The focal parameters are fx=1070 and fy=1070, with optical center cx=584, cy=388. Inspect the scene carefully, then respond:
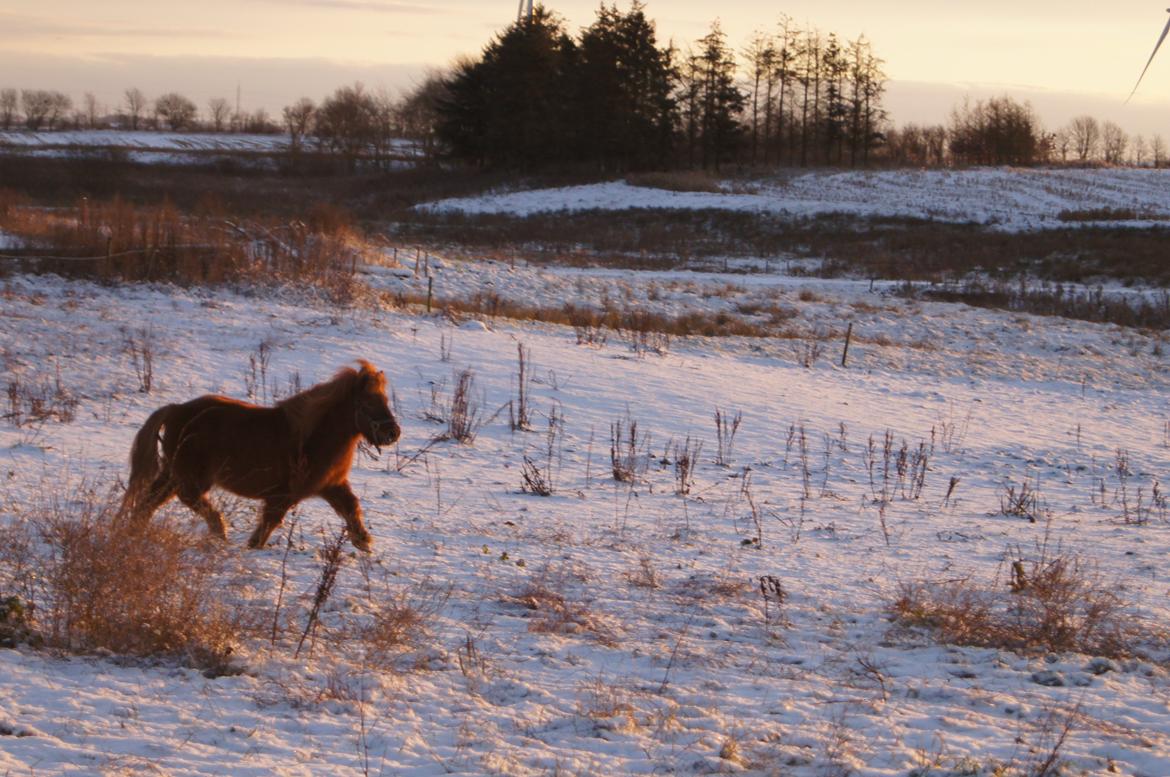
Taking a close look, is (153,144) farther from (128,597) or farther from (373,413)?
(128,597)

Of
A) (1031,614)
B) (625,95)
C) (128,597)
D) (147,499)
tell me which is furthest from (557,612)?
(625,95)

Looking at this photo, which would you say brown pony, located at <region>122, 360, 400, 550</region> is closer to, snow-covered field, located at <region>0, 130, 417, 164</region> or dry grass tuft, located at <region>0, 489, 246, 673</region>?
dry grass tuft, located at <region>0, 489, 246, 673</region>

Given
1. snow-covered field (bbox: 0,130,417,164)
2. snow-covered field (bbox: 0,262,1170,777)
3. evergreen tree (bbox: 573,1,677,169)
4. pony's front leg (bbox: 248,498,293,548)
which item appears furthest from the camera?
snow-covered field (bbox: 0,130,417,164)

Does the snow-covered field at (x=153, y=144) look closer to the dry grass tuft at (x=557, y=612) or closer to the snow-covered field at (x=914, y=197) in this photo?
the snow-covered field at (x=914, y=197)

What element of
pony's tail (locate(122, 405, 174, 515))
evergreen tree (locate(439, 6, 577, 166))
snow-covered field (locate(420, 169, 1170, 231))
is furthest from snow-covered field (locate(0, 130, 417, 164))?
pony's tail (locate(122, 405, 174, 515))

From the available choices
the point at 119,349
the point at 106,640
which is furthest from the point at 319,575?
the point at 119,349

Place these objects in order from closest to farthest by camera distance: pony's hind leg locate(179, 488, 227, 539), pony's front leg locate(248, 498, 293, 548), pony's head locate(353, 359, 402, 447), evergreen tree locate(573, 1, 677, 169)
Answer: pony's hind leg locate(179, 488, 227, 539) < pony's head locate(353, 359, 402, 447) < pony's front leg locate(248, 498, 293, 548) < evergreen tree locate(573, 1, 677, 169)

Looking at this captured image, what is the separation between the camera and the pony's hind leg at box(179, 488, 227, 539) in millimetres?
6609

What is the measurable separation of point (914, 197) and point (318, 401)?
163 feet

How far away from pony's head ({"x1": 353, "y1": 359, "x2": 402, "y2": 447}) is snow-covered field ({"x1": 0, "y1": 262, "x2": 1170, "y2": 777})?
2.74 ft

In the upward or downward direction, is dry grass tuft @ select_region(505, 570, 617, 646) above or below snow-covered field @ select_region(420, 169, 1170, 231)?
below

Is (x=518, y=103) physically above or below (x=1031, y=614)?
above

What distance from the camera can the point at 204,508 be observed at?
6684 millimetres

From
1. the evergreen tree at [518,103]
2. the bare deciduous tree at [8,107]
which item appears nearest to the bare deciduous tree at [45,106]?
the bare deciduous tree at [8,107]
